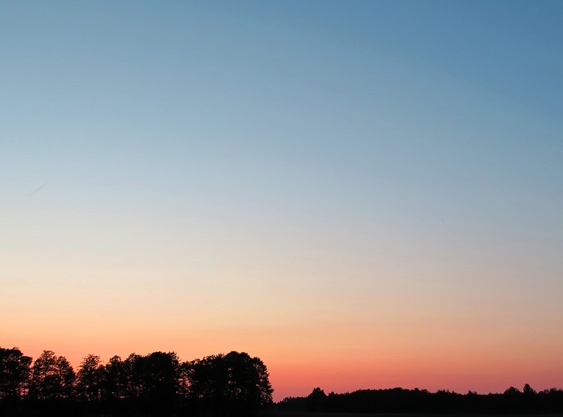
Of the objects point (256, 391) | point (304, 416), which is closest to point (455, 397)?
point (304, 416)

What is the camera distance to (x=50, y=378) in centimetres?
Answer: 13762

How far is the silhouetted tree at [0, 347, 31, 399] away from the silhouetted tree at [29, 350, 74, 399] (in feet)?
6.73

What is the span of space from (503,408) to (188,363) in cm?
9211

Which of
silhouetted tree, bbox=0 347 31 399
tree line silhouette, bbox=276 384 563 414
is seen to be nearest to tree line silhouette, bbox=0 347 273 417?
silhouetted tree, bbox=0 347 31 399

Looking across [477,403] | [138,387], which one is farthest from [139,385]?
[477,403]

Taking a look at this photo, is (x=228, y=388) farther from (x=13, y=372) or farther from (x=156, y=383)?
(x=13, y=372)

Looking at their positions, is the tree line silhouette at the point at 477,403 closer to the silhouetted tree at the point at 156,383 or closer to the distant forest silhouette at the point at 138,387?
the distant forest silhouette at the point at 138,387

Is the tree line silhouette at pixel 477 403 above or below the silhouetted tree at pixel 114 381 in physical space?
below

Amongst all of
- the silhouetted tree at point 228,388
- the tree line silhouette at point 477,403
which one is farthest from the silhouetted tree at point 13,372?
the tree line silhouette at point 477,403

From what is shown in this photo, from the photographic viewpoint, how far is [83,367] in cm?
14738

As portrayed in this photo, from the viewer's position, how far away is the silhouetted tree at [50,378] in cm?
13600

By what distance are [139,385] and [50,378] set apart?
2387cm

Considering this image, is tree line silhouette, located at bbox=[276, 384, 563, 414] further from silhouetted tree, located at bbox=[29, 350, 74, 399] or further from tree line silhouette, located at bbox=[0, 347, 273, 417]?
silhouetted tree, located at bbox=[29, 350, 74, 399]

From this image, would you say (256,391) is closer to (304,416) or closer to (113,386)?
(304,416)
